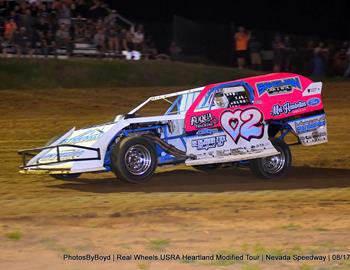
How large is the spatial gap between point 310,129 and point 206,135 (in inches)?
66.9

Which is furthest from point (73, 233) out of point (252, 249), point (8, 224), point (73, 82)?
point (73, 82)

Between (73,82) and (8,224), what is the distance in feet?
44.8

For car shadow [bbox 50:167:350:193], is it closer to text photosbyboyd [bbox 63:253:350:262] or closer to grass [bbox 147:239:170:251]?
grass [bbox 147:239:170:251]

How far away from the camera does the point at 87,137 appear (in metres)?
10.7

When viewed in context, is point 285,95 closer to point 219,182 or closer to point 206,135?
point 206,135

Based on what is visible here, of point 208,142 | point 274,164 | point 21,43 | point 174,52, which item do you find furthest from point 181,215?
point 174,52

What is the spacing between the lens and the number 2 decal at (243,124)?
1098cm

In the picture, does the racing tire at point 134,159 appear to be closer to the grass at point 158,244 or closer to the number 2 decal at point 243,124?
the number 2 decal at point 243,124

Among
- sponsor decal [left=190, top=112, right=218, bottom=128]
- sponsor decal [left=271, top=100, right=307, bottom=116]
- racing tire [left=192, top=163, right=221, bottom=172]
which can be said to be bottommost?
racing tire [left=192, top=163, right=221, bottom=172]

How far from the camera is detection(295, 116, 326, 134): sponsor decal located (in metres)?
11.6

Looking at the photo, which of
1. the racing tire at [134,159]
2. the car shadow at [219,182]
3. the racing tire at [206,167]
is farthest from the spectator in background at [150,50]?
the racing tire at [134,159]

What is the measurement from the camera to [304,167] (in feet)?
41.5

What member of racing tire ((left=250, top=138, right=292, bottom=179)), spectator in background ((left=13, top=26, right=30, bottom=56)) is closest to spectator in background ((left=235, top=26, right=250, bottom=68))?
spectator in background ((left=13, top=26, right=30, bottom=56))

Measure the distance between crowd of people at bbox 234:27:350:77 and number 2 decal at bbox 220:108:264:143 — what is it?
13609mm
